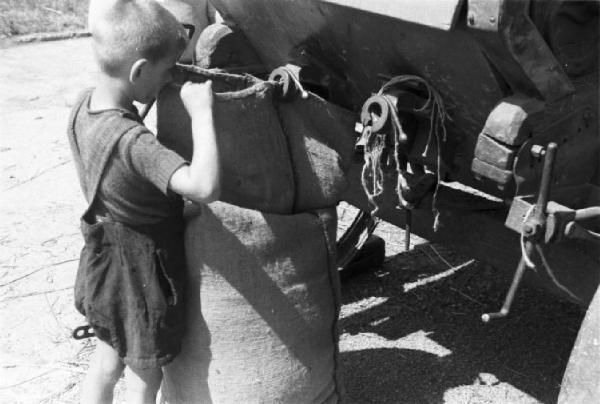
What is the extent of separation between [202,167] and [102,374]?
32.5 inches

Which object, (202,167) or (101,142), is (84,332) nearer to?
(101,142)

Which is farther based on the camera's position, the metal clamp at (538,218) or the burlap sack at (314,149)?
the burlap sack at (314,149)

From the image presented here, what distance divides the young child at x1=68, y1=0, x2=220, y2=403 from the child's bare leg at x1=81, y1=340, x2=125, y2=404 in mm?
88

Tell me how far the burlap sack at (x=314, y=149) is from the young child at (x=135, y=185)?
0.35m

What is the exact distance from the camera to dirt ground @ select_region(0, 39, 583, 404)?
275 centimetres

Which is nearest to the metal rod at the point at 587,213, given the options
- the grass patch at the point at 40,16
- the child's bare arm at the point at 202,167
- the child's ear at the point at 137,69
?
the child's bare arm at the point at 202,167

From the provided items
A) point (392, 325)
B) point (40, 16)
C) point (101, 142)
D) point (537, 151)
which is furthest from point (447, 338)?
point (40, 16)

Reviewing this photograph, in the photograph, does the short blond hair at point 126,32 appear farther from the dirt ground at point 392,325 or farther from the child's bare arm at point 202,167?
the dirt ground at point 392,325

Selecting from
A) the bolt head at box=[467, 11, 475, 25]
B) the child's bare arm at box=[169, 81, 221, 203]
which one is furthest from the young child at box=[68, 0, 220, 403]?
the bolt head at box=[467, 11, 475, 25]

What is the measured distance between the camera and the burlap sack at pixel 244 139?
1989mm

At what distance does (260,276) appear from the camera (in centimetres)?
206

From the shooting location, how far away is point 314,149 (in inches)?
85.1

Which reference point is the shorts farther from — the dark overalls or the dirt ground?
the dirt ground

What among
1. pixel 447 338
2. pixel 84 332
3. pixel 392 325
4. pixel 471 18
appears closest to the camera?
pixel 471 18
